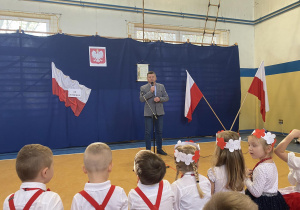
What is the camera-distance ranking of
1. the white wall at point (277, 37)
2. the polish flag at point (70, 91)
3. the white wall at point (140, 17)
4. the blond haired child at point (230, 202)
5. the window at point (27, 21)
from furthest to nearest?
the white wall at point (277, 37), the white wall at point (140, 17), the window at point (27, 21), the polish flag at point (70, 91), the blond haired child at point (230, 202)

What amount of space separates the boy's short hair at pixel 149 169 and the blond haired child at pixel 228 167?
1.70ft

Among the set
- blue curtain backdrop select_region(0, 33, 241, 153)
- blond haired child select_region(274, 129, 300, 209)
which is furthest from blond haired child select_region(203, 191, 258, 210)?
blue curtain backdrop select_region(0, 33, 241, 153)

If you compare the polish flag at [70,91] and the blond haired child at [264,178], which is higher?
the polish flag at [70,91]

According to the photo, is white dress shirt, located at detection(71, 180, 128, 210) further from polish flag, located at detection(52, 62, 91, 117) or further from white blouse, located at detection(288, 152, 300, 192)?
polish flag, located at detection(52, 62, 91, 117)

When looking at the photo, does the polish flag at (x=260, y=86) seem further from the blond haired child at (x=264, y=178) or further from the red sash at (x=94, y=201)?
the red sash at (x=94, y=201)

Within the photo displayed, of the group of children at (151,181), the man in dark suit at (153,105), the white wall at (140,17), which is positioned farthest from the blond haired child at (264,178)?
the white wall at (140,17)

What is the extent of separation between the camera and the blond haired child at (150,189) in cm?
124

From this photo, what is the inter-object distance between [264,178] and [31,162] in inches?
55.0

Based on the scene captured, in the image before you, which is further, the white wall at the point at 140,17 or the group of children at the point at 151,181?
the white wall at the point at 140,17

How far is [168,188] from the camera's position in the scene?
1.31 metres

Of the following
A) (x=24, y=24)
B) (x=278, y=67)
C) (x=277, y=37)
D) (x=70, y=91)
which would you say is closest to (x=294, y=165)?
(x=70, y=91)

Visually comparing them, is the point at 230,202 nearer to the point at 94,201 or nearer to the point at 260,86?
the point at 94,201

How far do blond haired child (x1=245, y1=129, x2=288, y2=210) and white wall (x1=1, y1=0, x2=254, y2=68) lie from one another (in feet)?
15.1

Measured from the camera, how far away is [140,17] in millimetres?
5758
